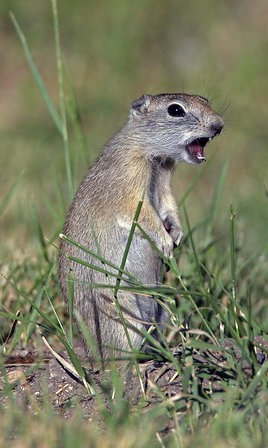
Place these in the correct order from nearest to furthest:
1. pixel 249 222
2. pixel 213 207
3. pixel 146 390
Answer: pixel 146 390 < pixel 213 207 < pixel 249 222

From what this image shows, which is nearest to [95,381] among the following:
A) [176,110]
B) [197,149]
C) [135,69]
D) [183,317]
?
[183,317]

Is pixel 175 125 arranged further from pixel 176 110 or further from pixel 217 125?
pixel 217 125

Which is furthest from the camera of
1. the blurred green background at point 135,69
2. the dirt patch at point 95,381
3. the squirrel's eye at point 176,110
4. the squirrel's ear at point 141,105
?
the blurred green background at point 135,69

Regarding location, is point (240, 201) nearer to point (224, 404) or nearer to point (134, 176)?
point (134, 176)

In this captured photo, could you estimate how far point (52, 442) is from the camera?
8.75 ft

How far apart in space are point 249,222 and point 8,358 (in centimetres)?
302

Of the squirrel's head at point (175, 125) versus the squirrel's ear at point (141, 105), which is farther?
the squirrel's ear at point (141, 105)

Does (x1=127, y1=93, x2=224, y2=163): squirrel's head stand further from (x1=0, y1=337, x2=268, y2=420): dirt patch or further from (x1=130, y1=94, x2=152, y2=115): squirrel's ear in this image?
(x1=0, y1=337, x2=268, y2=420): dirt patch

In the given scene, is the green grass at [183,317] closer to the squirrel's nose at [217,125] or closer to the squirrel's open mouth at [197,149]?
the squirrel's open mouth at [197,149]

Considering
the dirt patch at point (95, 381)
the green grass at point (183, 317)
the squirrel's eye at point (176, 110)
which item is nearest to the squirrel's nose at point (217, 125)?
the squirrel's eye at point (176, 110)

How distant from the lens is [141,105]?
4586 millimetres

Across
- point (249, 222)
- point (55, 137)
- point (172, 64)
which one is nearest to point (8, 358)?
point (249, 222)

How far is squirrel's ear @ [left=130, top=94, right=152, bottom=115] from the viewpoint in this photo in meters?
4.58

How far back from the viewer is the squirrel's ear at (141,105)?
4578mm
